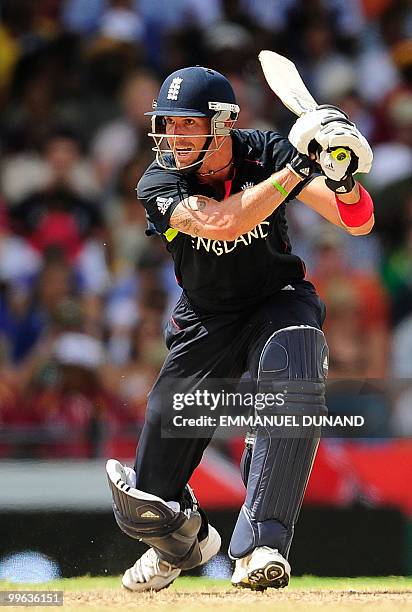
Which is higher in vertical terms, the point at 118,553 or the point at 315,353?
the point at 315,353

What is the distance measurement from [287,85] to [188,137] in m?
0.51

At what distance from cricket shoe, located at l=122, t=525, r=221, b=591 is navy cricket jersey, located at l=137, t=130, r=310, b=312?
108cm

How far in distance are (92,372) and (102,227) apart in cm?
137

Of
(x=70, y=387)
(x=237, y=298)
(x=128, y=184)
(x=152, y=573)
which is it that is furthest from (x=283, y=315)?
(x=128, y=184)

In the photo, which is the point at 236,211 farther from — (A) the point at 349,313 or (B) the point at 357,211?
(A) the point at 349,313

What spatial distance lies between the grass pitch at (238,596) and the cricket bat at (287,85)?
1.82m

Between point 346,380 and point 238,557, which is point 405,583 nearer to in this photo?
point 238,557

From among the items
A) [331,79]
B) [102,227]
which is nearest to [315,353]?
[102,227]

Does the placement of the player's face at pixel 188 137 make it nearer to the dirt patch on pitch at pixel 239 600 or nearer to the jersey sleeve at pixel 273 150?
the jersey sleeve at pixel 273 150

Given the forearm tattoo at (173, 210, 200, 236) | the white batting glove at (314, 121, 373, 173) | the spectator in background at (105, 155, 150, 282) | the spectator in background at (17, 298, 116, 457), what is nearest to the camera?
the white batting glove at (314, 121, 373, 173)

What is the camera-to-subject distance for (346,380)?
6977mm

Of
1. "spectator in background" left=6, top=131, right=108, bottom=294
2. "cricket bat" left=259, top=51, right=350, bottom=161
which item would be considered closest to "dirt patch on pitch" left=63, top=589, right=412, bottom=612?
"cricket bat" left=259, top=51, right=350, bottom=161

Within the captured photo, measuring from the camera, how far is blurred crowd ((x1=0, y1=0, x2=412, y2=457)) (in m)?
7.48

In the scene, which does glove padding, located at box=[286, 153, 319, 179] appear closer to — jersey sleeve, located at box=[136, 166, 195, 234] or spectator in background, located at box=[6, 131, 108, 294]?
jersey sleeve, located at box=[136, 166, 195, 234]
